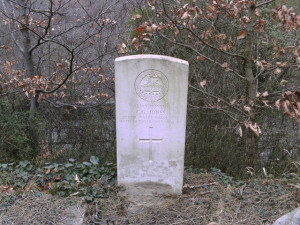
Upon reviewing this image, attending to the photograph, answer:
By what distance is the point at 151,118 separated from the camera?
3689mm

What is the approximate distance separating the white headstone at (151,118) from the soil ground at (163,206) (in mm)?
218

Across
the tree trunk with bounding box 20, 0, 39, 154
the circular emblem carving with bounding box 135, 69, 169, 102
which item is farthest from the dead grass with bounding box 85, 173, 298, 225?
the tree trunk with bounding box 20, 0, 39, 154

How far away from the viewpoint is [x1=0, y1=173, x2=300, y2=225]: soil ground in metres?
3.37

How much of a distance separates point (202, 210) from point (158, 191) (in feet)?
2.02

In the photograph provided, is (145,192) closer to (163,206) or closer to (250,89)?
(163,206)

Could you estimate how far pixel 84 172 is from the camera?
436 centimetres

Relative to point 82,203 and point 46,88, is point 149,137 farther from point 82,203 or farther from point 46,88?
point 46,88

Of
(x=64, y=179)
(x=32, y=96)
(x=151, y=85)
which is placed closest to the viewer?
(x=151, y=85)

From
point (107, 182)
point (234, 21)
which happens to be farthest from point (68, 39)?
point (107, 182)

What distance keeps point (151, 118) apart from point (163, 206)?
1.07 m

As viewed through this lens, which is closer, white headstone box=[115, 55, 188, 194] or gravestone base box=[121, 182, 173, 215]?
white headstone box=[115, 55, 188, 194]

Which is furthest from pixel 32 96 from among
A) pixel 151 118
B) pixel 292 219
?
pixel 292 219

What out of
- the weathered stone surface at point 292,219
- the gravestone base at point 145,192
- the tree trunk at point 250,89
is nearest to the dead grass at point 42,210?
the gravestone base at point 145,192

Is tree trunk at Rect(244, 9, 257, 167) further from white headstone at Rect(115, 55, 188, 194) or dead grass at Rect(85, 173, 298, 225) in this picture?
white headstone at Rect(115, 55, 188, 194)
